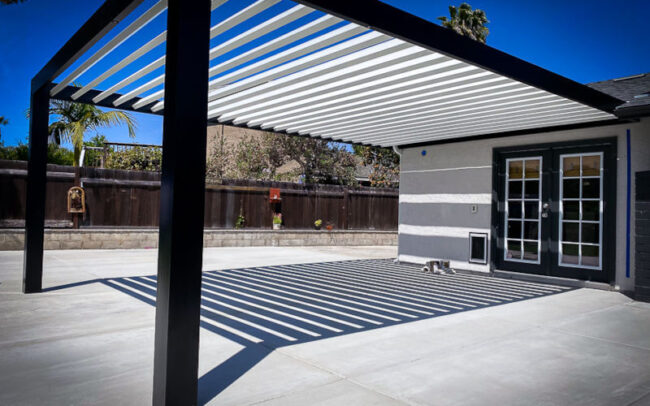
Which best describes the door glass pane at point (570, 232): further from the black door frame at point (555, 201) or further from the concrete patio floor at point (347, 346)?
the concrete patio floor at point (347, 346)

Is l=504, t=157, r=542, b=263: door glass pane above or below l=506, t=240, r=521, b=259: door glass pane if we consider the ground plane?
above

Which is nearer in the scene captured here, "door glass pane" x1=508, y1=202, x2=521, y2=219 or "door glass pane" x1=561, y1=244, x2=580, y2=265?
"door glass pane" x1=561, y1=244, x2=580, y2=265

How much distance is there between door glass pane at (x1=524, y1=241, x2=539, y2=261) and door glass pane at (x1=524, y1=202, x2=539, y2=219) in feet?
1.51

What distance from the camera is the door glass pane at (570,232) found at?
7.27m

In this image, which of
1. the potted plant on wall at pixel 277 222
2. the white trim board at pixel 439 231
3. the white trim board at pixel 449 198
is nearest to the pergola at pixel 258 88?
the white trim board at pixel 449 198

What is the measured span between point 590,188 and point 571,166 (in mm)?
477

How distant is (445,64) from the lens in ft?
14.9

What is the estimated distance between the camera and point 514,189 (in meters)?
8.23

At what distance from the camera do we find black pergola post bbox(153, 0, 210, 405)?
2395mm

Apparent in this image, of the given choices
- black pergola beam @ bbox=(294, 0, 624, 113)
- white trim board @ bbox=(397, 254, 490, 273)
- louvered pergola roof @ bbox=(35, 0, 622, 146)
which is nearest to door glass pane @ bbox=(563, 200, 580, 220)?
louvered pergola roof @ bbox=(35, 0, 622, 146)

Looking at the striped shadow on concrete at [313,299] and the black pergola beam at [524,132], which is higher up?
the black pergola beam at [524,132]

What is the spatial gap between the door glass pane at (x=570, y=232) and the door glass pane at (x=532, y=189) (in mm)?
696

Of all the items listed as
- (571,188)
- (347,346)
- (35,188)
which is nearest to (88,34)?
(35,188)

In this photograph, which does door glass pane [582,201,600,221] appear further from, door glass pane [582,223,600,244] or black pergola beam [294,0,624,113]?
black pergola beam [294,0,624,113]
